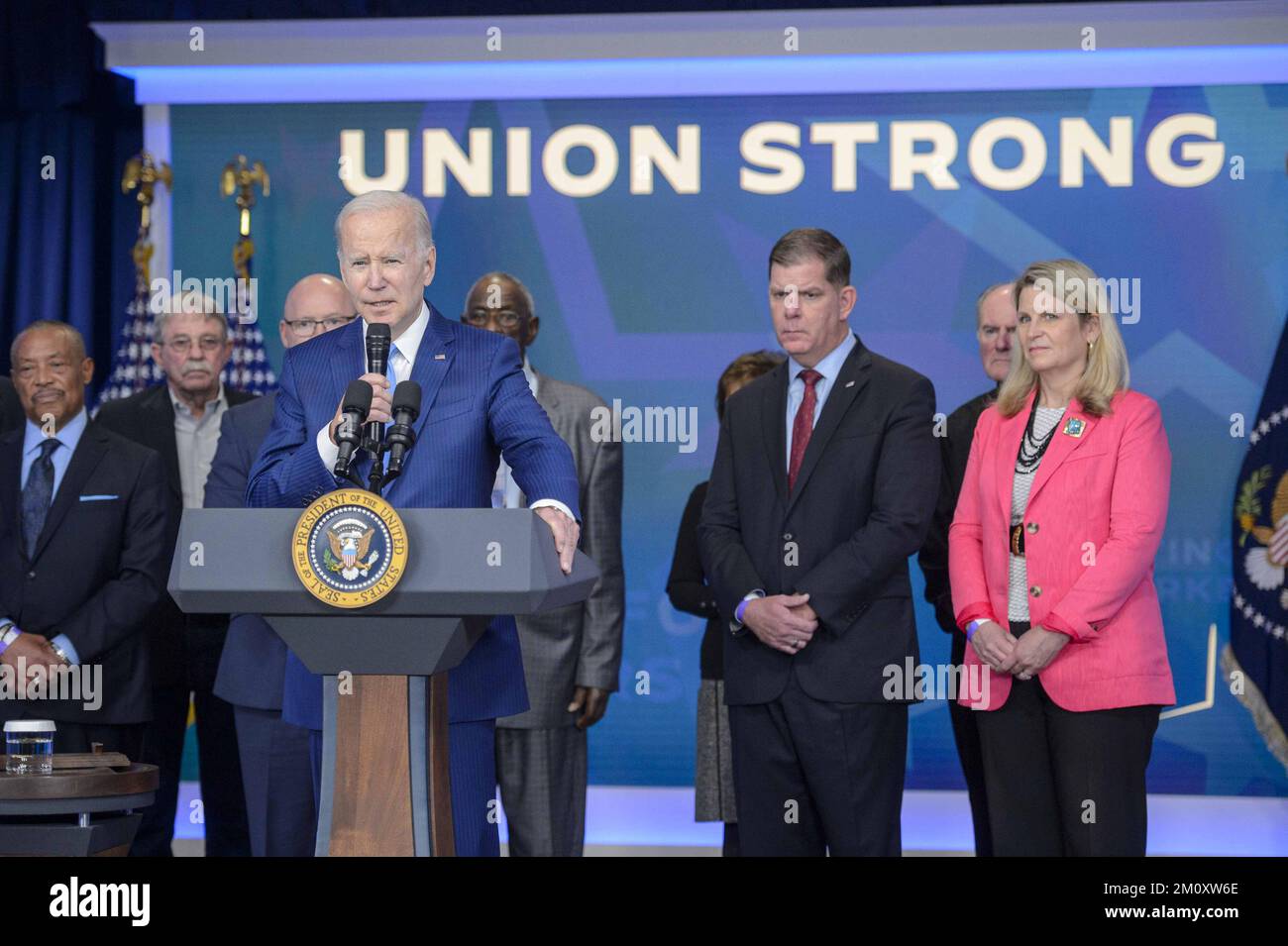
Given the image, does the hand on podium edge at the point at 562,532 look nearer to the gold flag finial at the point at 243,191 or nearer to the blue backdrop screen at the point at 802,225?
the blue backdrop screen at the point at 802,225

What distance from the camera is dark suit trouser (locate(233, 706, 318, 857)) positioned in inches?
154

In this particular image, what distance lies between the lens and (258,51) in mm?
6074

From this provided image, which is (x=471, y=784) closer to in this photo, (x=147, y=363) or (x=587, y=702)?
(x=587, y=702)

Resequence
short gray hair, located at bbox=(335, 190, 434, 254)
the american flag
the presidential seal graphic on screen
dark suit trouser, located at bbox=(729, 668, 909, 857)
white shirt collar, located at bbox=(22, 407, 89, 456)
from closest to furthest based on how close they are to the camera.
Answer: the presidential seal graphic on screen → short gray hair, located at bbox=(335, 190, 434, 254) → dark suit trouser, located at bbox=(729, 668, 909, 857) → white shirt collar, located at bbox=(22, 407, 89, 456) → the american flag

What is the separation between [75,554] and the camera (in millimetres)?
4336

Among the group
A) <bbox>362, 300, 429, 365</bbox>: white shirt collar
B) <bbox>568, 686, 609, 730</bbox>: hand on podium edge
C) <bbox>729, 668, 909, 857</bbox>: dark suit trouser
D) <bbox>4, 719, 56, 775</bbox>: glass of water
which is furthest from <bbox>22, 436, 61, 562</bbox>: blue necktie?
<bbox>729, 668, 909, 857</bbox>: dark suit trouser

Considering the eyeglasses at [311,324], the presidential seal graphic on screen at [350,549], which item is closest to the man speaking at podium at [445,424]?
the presidential seal graphic on screen at [350,549]

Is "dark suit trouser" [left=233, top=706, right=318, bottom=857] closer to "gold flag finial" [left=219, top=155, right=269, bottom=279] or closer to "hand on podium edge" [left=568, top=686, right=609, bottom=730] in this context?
"hand on podium edge" [left=568, top=686, right=609, bottom=730]

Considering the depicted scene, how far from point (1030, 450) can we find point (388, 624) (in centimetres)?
195

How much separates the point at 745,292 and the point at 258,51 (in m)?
2.12

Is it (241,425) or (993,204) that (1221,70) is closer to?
(993,204)

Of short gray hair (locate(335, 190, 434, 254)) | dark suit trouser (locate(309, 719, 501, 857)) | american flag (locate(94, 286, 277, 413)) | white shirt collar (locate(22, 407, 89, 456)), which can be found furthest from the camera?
american flag (locate(94, 286, 277, 413))
